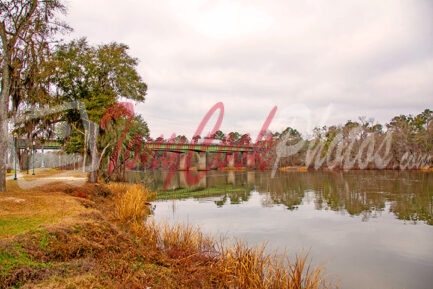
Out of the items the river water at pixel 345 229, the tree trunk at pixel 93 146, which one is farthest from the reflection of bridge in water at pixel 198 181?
the river water at pixel 345 229

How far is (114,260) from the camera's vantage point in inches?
303

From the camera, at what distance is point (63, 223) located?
9.36 meters

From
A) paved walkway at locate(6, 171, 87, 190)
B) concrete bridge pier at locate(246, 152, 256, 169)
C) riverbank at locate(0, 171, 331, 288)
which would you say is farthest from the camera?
concrete bridge pier at locate(246, 152, 256, 169)

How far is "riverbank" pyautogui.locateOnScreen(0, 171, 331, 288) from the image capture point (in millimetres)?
6418

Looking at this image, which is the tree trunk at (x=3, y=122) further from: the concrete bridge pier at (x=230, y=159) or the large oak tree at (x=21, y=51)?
the concrete bridge pier at (x=230, y=159)

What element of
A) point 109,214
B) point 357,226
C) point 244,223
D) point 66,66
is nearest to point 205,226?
point 244,223

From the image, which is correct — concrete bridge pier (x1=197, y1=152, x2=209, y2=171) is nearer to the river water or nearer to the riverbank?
the river water

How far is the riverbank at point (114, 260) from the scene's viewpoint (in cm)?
642

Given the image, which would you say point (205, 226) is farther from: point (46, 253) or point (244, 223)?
point (46, 253)

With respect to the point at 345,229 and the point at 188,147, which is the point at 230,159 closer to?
the point at 188,147

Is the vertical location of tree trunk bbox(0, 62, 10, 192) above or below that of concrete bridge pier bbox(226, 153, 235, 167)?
above

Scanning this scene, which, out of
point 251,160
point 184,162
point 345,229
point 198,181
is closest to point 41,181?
point 345,229

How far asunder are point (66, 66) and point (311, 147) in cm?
8674

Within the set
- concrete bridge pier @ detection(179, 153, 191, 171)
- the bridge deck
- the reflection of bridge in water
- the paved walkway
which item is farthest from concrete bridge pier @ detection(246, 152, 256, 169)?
the paved walkway
